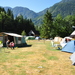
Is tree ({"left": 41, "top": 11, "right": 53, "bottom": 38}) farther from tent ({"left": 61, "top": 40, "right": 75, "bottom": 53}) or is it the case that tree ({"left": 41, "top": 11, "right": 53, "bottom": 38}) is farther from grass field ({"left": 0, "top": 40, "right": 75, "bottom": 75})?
grass field ({"left": 0, "top": 40, "right": 75, "bottom": 75})

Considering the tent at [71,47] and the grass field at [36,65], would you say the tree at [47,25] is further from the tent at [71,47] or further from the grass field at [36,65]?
the grass field at [36,65]

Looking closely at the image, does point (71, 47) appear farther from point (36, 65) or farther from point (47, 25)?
point (47, 25)

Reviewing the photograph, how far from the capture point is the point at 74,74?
254 inches

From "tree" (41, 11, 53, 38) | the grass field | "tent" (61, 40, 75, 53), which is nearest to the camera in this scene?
the grass field

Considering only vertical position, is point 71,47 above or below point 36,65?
above

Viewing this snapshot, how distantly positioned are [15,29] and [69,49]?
46.4m

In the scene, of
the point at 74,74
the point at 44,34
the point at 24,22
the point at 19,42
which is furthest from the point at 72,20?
the point at 74,74

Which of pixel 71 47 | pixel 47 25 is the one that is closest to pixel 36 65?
pixel 71 47

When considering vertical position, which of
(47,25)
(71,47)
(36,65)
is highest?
(47,25)

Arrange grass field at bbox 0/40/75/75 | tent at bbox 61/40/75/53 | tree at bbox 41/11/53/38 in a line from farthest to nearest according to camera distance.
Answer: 1. tree at bbox 41/11/53/38
2. tent at bbox 61/40/75/53
3. grass field at bbox 0/40/75/75

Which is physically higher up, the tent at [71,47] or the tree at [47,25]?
the tree at [47,25]

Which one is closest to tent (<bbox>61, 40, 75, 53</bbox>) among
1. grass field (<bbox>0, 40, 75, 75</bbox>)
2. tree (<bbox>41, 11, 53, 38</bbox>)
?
grass field (<bbox>0, 40, 75, 75</bbox>)

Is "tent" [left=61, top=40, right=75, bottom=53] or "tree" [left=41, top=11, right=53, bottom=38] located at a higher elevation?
"tree" [left=41, top=11, right=53, bottom=38]

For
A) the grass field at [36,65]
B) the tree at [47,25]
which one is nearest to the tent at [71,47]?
the grass field at [36,65]
